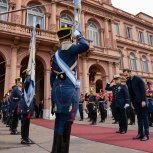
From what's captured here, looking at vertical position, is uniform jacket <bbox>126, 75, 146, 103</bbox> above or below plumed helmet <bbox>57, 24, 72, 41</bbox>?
below

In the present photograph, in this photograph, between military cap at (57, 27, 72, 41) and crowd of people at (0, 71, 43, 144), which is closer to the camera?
military cap at (57, 27, 72, 41)

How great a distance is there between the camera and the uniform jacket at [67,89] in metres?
2.82

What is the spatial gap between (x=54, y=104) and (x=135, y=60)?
24693 millimetres

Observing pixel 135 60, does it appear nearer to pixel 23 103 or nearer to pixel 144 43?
pixel 144 43

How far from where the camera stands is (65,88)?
112 inches

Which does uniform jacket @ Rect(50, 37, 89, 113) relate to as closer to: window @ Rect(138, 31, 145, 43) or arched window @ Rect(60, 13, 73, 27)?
arched window @ Rect(60, 13, 73, 27)

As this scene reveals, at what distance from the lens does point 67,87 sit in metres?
2.87

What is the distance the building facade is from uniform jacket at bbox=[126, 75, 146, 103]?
882cm

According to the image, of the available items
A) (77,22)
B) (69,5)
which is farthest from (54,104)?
(69,5)

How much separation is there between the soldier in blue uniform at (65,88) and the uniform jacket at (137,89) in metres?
2.63

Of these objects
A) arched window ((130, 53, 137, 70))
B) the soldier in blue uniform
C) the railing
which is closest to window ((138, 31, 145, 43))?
arched window ((130, 53, 137, 70))

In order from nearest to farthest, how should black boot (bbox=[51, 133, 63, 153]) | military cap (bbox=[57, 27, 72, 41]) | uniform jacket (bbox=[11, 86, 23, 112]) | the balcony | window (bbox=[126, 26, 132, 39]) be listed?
black boot (bbox=[51, 133, 63, 153]) → military cap (bbox=[57, 27, 72, 41]) → uniform jacket (bbox=[11, 86, 23, 112]) → the balcony → window (bbox=[126, 26, 132, 39])

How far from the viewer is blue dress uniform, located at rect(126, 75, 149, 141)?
15.9 feet

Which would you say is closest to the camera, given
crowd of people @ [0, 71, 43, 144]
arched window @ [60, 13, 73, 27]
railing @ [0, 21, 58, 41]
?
crowd of people @ [0, 71, 43, 144]
